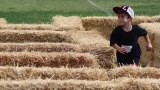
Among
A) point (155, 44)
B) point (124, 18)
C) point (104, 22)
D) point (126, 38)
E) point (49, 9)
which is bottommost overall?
point (49, 9)

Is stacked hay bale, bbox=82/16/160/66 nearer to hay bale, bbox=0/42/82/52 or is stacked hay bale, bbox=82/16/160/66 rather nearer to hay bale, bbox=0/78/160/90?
hay bale, bbox=0/42/82/52

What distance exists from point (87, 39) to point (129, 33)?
8.27 ft

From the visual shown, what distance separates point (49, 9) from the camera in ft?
104

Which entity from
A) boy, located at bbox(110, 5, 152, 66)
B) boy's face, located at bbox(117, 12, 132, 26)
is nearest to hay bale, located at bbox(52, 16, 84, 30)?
boy, located at bbox(110, 5, 152, 66)

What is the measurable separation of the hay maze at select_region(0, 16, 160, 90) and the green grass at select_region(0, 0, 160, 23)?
8947mm

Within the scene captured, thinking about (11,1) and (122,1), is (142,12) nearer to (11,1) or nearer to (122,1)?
(122,1)

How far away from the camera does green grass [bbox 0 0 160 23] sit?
89.7 ft

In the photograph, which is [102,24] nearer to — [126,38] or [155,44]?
[155,44]

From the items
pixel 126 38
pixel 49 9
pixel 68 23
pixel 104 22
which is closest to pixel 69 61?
pixel 126 38

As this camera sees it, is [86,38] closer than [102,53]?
No

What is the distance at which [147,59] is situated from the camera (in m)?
16.2

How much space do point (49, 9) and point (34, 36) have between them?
17.5 m

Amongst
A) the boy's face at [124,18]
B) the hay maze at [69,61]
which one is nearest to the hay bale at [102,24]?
the hay maze at [69,61]

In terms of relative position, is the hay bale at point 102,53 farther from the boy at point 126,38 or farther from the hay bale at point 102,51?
the boy at point 126,38
